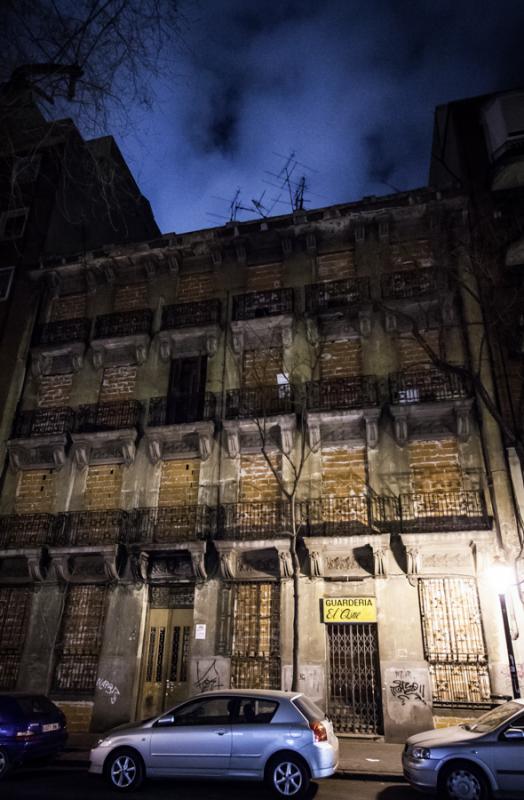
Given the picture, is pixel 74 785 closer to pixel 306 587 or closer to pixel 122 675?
pixel 122 675

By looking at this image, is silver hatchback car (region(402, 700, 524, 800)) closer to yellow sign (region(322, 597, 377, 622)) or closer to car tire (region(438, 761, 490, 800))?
car tire (region(438, 761, 490, 800))

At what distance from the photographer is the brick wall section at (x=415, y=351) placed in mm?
15906

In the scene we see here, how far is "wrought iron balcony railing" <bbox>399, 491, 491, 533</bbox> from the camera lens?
13.2 meters

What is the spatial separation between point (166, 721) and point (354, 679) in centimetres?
664

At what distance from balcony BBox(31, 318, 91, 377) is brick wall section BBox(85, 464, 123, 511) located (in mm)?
4133

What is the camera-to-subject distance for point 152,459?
16.3 meters

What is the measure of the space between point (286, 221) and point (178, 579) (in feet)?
42.4

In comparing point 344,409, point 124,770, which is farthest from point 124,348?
point 124,770

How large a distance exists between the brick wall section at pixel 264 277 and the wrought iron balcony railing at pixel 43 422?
7.80 m

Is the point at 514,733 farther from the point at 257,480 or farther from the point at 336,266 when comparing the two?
the point at 336,266

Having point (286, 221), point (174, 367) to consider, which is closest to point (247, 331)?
point (174, 367)

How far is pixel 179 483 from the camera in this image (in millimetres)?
16062

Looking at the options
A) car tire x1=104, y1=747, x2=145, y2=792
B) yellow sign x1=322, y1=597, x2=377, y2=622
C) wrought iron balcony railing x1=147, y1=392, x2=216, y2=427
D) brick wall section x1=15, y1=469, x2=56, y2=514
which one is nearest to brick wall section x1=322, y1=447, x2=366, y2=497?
yellow sign x1=322, y1=597, x2=377, y2=622

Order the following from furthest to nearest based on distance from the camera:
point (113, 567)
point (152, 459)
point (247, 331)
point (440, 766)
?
point (247, 331) → point (152, 459) → point (113, 567) → point (440, 766)
